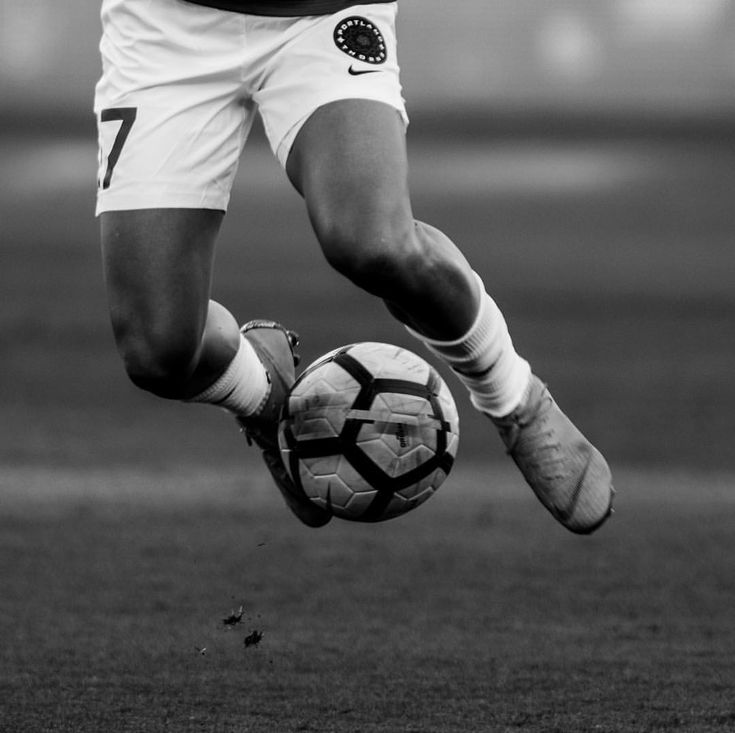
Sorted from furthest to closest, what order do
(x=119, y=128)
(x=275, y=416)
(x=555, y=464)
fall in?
(x=275, y=416), (x=119, y=128), (x=555, y=464)

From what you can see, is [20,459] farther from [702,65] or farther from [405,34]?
[702,65]

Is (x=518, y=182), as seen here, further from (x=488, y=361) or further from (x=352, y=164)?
(x=352, y=164)

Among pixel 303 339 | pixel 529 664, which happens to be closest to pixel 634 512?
pixel 529 664

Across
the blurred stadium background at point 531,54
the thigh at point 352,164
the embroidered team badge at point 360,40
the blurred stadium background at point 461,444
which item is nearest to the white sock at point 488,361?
the thigh at point 352,164

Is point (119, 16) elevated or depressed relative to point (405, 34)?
elevated

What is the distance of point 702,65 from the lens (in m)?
9.66

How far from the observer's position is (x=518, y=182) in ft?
33.2

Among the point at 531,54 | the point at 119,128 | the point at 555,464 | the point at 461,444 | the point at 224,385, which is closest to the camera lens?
the point at 555,464

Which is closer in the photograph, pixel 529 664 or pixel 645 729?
pixel 645 729

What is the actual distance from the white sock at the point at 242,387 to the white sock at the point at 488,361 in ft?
1.99

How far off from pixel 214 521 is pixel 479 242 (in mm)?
5316

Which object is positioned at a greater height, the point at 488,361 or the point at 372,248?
the point at 372,248

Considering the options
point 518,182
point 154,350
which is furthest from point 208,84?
point 518,182

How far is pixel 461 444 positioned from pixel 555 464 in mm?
4036
